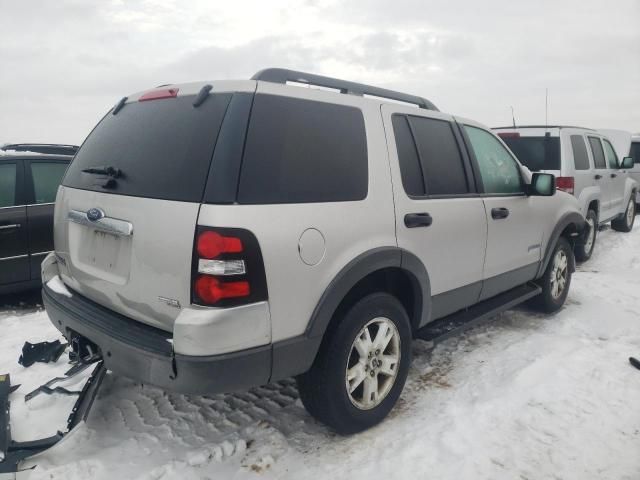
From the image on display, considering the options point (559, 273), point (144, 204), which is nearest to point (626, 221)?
point (559, 273)

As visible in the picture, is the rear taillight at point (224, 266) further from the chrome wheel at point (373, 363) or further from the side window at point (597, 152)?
the side window at point (597, 152)

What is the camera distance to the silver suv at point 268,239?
2098 mm

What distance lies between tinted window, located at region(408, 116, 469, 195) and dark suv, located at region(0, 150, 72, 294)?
3.88m

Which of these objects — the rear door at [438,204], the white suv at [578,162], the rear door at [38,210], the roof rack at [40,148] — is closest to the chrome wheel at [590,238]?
the white suv at [578,162]

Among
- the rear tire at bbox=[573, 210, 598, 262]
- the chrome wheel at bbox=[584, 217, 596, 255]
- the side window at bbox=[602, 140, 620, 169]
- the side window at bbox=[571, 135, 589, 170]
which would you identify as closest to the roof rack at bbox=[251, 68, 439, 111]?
the side window at bbox=[571, 135, 589, 170]

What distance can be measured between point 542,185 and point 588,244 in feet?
13.0

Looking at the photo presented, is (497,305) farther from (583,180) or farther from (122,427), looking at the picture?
(583,180)

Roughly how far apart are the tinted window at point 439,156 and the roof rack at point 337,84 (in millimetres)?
190

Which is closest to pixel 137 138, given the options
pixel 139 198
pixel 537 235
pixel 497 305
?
pixel 139 198

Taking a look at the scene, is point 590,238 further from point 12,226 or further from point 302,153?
point 12,226

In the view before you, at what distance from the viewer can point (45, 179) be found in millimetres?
5105

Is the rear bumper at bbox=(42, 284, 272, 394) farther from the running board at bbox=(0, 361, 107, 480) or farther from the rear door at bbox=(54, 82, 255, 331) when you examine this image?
the running board at bbox=(0, 361, 107, 480)

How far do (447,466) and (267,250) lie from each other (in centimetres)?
146

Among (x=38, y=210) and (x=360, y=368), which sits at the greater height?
(x=38, y=210)
